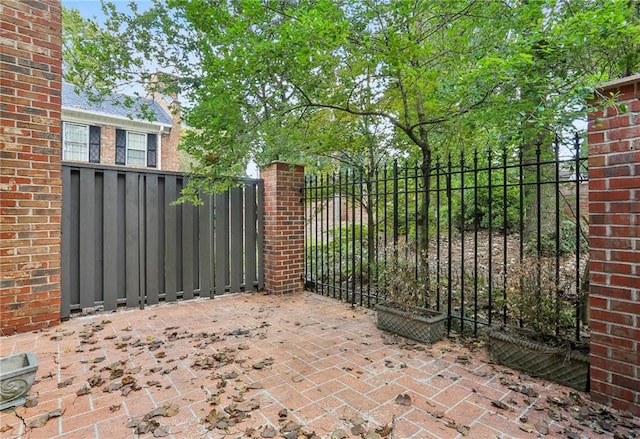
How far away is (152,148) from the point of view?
12.3 meters

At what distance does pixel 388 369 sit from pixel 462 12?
10.9ft

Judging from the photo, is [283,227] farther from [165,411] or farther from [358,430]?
[358,430]

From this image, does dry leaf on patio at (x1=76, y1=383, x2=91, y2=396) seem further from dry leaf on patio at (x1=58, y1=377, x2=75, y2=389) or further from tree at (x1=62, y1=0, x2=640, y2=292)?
tree at (x1=62, y1=0, x2=640, y2=292)

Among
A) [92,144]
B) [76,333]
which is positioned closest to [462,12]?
[76,333]

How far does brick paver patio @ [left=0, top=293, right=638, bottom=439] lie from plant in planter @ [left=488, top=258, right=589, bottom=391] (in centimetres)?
10

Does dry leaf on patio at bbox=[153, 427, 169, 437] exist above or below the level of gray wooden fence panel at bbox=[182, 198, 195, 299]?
below

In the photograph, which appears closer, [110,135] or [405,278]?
[405,278]

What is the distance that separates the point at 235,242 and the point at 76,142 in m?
9.92

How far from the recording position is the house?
427 inches

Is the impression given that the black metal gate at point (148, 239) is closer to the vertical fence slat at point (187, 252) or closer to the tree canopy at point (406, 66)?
the vertical fence slat at point (187, 252)

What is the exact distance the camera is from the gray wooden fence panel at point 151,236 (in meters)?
Result: 4.09

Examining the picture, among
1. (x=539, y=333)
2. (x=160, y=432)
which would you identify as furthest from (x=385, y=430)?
(x=539, y=333)

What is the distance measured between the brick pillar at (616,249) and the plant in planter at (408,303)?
3.88 feet

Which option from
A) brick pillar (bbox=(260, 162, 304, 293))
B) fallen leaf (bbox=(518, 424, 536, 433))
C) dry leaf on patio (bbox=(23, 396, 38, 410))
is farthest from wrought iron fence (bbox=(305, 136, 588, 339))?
dry leaf on patio (bbox=(23, 396, 38, 410))
